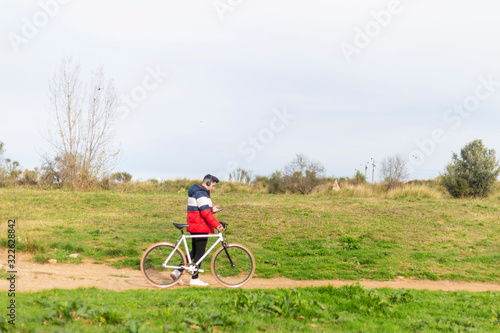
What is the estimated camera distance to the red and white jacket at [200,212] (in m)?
8.63

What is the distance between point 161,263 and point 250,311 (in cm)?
296

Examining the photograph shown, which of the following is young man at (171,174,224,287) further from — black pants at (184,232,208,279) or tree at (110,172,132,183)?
tree at (110,172,132,183)

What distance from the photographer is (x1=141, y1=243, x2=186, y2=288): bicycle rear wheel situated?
8.54 m

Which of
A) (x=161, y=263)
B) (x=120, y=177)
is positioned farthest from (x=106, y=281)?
(x=120, y=177)

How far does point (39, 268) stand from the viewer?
10367 millimetres

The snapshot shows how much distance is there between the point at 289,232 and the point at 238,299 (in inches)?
343

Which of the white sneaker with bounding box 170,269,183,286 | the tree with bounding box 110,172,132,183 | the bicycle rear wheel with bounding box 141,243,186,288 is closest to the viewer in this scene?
the bicycle rear wheel with bounding box 141,243,186,288

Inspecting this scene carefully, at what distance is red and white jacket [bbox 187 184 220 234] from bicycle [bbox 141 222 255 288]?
0.16 m

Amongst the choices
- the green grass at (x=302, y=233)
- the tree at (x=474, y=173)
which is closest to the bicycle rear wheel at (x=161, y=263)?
the green grass at (x=302, y=233)

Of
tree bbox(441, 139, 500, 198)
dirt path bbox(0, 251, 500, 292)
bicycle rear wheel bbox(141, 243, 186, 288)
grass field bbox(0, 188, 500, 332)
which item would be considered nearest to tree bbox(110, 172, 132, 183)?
grass field bbox(0, 188, 500, 332)

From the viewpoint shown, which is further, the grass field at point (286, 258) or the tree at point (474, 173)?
the tree at point (474, 173)

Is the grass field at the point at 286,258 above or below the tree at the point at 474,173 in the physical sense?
below

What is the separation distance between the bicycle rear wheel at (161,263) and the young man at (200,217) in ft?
0.51

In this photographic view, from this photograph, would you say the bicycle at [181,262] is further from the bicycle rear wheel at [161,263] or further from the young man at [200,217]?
the young man at [200,217]
